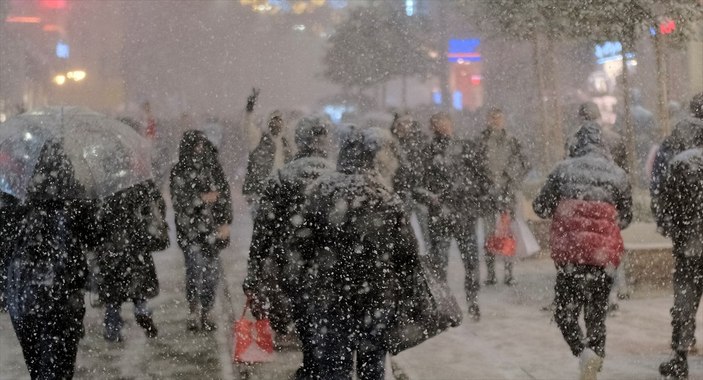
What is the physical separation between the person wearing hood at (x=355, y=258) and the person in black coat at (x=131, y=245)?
1209mm

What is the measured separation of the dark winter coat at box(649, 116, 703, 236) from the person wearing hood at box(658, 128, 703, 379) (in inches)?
0.5

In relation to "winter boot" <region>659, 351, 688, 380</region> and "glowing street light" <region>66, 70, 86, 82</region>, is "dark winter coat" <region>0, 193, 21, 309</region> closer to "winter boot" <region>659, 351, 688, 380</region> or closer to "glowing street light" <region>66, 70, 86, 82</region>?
"winter boot" <region>659, 351, 688, 380</region>

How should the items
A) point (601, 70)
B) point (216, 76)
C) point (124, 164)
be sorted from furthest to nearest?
point (216, 76) → point (601, 70) → point (124, 164)

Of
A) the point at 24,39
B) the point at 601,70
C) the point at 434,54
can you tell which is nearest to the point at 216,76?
the point at 24,39

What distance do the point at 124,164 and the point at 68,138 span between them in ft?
2.20

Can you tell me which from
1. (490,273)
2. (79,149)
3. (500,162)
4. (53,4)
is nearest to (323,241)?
(79,149)

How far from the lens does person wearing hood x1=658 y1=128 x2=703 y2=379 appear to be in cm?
582

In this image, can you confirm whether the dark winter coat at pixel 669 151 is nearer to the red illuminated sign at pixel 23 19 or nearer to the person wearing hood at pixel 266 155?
the person wearing hood at pixel 266 155

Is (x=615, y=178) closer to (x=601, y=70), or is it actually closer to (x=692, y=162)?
(x=692, y=162)

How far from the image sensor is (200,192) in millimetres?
7758

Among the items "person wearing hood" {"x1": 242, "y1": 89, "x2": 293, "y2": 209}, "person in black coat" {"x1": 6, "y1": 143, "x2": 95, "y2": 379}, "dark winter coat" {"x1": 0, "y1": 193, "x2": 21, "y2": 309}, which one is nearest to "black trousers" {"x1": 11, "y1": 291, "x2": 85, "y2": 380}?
"person in black coat" {"x1": 6, "y1": 143, "x2": 95, "y2": 379}

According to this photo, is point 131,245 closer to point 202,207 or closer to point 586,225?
point 202,207

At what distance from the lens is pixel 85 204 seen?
4637 millimetres

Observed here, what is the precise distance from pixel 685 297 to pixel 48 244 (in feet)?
13.0
